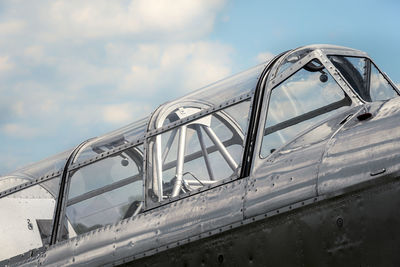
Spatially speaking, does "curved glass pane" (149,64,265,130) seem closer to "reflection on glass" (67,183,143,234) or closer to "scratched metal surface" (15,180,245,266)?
"reflection on glass" (67,183,143,234)

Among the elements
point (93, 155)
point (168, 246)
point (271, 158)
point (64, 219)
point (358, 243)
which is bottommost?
point (358, 243)

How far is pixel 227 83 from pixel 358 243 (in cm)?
319

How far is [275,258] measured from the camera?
20.1 feet

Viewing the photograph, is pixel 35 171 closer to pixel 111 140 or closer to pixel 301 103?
pixel 111 140

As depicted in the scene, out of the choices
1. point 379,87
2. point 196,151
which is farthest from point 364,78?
point 196,151

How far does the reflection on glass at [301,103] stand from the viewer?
7102 millimetres

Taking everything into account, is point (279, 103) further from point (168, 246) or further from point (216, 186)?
point (168, 246)

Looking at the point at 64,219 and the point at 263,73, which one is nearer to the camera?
the point at 263,73

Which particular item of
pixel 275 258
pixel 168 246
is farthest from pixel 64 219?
pixel 275 258

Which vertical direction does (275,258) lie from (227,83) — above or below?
below

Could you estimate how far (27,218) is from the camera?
31.9 feet

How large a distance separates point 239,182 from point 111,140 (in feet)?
8.65

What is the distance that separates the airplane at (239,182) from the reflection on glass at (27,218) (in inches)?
0.9

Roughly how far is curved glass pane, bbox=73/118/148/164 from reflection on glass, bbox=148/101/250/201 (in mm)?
418
